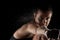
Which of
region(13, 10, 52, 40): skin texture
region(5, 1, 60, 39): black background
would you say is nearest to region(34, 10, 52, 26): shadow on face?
region(13, 10, 52, 40): skin texture

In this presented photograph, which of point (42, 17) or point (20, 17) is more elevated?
point (20, 17)

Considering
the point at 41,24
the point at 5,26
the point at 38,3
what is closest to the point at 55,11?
the point at 38,3

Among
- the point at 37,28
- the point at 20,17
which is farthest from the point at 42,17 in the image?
the point at 20,17

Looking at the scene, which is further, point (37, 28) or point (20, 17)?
point (20, 17)

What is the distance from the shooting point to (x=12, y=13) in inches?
48.7

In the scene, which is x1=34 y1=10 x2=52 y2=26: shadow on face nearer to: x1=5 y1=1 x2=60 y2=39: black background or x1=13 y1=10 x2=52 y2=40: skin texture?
x1=13 y1=10 x2=52 y2=40: skin texture

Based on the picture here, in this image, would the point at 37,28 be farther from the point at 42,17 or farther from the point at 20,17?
the point at 20,17

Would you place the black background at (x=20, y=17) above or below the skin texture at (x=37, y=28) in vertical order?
above

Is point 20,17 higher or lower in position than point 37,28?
higher

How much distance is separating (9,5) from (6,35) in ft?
0.71

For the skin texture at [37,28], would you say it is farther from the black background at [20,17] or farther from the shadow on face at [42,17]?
the black background at [20,17]

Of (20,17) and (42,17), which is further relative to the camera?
(20,17)

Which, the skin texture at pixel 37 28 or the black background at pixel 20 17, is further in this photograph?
the black background at pixel 20 17

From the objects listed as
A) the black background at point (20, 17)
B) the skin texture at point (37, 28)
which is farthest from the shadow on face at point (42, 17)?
the black background at point (20, 17)
